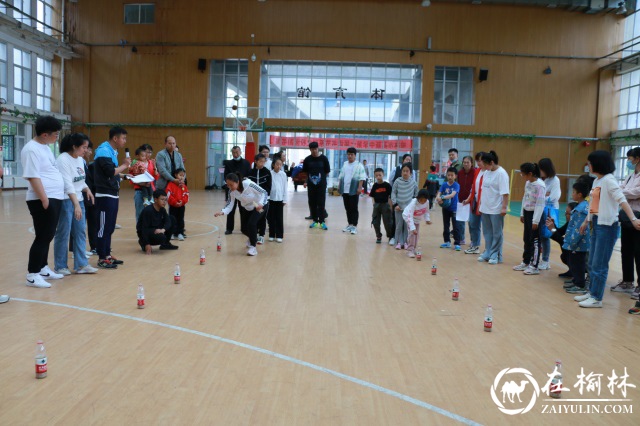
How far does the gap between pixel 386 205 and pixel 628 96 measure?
23207 millimetres

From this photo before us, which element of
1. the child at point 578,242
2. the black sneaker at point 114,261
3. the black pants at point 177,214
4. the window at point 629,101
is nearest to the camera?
the child at point 578,242

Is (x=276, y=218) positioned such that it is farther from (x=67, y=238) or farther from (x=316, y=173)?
(x=67, y=238)

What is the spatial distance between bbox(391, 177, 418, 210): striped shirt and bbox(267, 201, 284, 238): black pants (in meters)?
2.24

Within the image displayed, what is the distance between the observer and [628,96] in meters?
27.3

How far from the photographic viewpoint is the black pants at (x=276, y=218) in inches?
408

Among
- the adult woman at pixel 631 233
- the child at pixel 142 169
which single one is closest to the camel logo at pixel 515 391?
the adult woman at pixel 631 233

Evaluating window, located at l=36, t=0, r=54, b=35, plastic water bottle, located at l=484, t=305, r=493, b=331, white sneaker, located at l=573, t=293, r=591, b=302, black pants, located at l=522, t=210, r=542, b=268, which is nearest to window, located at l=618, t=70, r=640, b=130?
black pants, located at l=522, t=210, r=542, b=268

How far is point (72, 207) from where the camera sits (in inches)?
257

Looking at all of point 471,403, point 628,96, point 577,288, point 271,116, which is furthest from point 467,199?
point 628,96

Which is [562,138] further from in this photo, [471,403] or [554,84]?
[471,403]

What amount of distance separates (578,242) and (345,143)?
23.3 meters

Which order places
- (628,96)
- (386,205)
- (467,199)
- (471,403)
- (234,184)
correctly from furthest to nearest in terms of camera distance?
(628,96) < (386,205) < (467,199) < (234,184) < (471,403)

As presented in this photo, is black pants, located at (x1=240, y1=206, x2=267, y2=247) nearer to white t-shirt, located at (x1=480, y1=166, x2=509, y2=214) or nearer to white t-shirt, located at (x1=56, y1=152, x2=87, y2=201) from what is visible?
white t-shirt, located at (x1=56, y1=152, x2=87, y2=201)

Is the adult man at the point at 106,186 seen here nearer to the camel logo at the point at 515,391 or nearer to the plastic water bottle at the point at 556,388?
the camel logo at the point at 515,391
